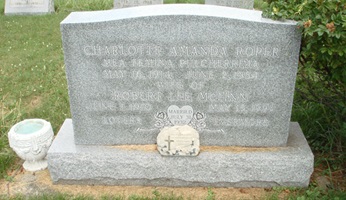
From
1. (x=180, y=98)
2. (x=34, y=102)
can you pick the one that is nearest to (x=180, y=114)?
(x=180, y=98)

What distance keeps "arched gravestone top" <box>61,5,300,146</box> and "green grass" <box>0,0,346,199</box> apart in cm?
50

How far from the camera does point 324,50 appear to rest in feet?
9.41

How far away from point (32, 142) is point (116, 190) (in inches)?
33.5

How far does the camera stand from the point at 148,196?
3.36 metres

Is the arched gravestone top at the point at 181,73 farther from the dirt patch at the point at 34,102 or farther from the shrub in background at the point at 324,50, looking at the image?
the dirt patch at the point at 34,102

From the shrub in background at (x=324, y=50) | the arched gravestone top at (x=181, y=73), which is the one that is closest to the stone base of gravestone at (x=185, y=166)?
the arched gravestone top at (x=181, y=73)

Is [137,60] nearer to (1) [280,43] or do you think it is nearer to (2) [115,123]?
(2) [115,123]

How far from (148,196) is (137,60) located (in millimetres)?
1157

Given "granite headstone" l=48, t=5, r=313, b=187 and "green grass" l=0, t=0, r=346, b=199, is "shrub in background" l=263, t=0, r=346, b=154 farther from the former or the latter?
"granite headstone" l=48, t=5, r=313, b=187

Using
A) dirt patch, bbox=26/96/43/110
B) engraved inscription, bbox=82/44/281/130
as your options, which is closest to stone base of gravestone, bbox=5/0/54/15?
dirt patch, bbox=26/96/43/110

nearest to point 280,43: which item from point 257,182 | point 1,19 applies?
point 257,182

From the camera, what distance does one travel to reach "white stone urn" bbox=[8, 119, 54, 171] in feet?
11.3

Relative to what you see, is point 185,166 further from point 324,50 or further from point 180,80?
point 324,50

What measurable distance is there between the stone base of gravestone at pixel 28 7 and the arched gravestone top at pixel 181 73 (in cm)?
622
